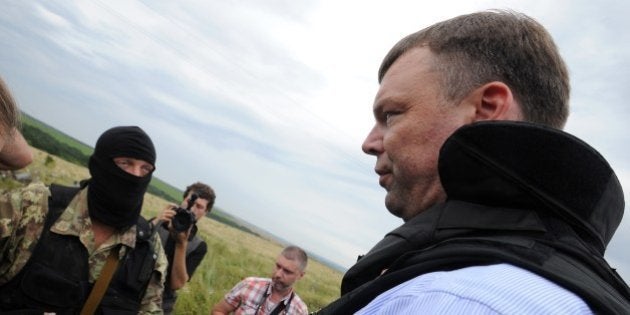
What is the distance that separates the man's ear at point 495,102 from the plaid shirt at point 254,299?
16.1 feet

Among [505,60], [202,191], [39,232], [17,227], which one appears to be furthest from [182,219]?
[505,60]

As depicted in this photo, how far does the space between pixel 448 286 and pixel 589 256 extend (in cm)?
40

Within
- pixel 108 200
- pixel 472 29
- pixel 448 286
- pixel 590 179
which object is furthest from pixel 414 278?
pixel 108 200

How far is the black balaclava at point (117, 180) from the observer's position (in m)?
3.51

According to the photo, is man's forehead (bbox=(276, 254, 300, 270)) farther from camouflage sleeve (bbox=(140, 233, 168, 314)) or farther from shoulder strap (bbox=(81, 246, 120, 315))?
shoulder strap (bbox=(81, 246, 120, 315))

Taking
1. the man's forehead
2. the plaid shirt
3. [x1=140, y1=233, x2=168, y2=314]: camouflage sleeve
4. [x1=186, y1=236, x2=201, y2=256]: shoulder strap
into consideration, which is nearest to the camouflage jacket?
[x1=140, y1=233, x2=168, y2=314]: camouflage sleeve

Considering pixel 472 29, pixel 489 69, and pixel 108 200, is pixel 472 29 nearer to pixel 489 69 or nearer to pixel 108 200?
pixel 489 69

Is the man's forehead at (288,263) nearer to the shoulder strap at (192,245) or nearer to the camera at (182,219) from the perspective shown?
the shoulder strap at (192,245)

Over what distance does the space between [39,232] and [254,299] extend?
3.22 m

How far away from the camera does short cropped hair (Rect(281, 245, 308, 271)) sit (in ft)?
20.3

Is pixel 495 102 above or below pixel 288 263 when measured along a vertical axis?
above

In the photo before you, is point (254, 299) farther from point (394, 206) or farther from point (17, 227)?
point (394, 206)

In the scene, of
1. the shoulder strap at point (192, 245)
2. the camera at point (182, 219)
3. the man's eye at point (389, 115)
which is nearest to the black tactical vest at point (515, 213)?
the man's eye at point (389, 115)

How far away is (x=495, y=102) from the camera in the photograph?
1.28 metres
